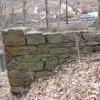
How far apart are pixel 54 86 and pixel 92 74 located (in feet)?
2.10

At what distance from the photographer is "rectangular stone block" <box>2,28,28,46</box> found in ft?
17.0

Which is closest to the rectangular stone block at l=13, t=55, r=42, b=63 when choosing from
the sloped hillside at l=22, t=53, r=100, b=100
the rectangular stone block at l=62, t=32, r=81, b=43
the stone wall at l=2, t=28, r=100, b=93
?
the stone wall at l=2, t=28, r=100, b=93

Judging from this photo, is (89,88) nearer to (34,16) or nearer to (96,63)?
(96,63)

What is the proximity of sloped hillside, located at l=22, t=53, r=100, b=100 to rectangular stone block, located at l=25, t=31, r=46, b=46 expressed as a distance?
585 mm

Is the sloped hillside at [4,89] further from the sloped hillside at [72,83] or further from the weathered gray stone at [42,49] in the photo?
the weathered gray stone at [42,49]

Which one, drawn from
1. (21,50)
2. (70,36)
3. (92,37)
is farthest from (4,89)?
(92,37)

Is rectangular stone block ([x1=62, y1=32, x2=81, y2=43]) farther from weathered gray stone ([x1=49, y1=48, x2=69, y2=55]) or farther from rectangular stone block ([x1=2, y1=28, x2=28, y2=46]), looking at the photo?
rectangular stone block ([x1=2, y1=28, x2=28, y2=46])

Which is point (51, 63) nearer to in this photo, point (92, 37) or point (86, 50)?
point (86, 50)

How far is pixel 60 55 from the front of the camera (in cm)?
518

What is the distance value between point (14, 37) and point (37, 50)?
1.56 feet

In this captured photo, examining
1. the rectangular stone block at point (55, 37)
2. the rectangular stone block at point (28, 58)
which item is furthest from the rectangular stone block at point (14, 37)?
the rectangular stone block at point (55, 37)

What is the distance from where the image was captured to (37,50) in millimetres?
5199

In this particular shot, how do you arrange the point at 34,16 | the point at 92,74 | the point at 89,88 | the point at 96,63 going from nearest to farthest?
the point at 89,88 → the point at 92,74 → the point at 96,63 → the point at 34,16

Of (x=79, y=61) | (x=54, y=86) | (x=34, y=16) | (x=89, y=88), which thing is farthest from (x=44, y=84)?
(x=34, y=16)
